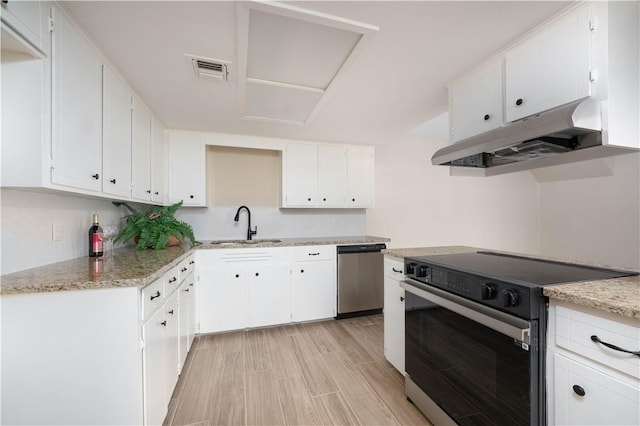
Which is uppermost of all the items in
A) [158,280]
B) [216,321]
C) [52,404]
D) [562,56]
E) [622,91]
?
[562,56]

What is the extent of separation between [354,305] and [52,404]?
2.62 meters

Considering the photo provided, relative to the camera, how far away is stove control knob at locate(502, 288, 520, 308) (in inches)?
42.4

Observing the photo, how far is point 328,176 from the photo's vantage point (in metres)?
3.48

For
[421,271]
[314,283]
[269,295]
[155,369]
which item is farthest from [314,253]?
[155,369]

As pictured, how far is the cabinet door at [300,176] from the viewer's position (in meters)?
3.31

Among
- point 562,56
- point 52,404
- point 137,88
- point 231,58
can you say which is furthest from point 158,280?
point 562,56

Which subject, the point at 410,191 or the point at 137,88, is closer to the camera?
the point at 137,88

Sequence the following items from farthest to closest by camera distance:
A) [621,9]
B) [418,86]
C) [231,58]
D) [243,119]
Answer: [243,119] → [418,86] → [231,58] → [621,9]

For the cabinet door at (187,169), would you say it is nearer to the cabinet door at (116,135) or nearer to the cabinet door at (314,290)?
the cabinet door at (116,135)

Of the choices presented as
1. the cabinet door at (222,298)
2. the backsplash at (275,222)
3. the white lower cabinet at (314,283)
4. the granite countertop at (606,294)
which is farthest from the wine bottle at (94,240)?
the granite countertop at (606,294)

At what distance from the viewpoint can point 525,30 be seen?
1418 millimetres

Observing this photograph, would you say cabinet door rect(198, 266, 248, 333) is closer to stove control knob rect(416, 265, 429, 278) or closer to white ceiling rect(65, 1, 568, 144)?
white ceiling rect(65, 1, 568, 144)

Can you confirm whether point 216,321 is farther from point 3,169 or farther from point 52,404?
point 3,169

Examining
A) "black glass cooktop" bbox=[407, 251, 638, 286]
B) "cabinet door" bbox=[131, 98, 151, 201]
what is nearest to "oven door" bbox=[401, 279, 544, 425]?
"black glass cooktop" bbox=[407, 251, 638, 286]
